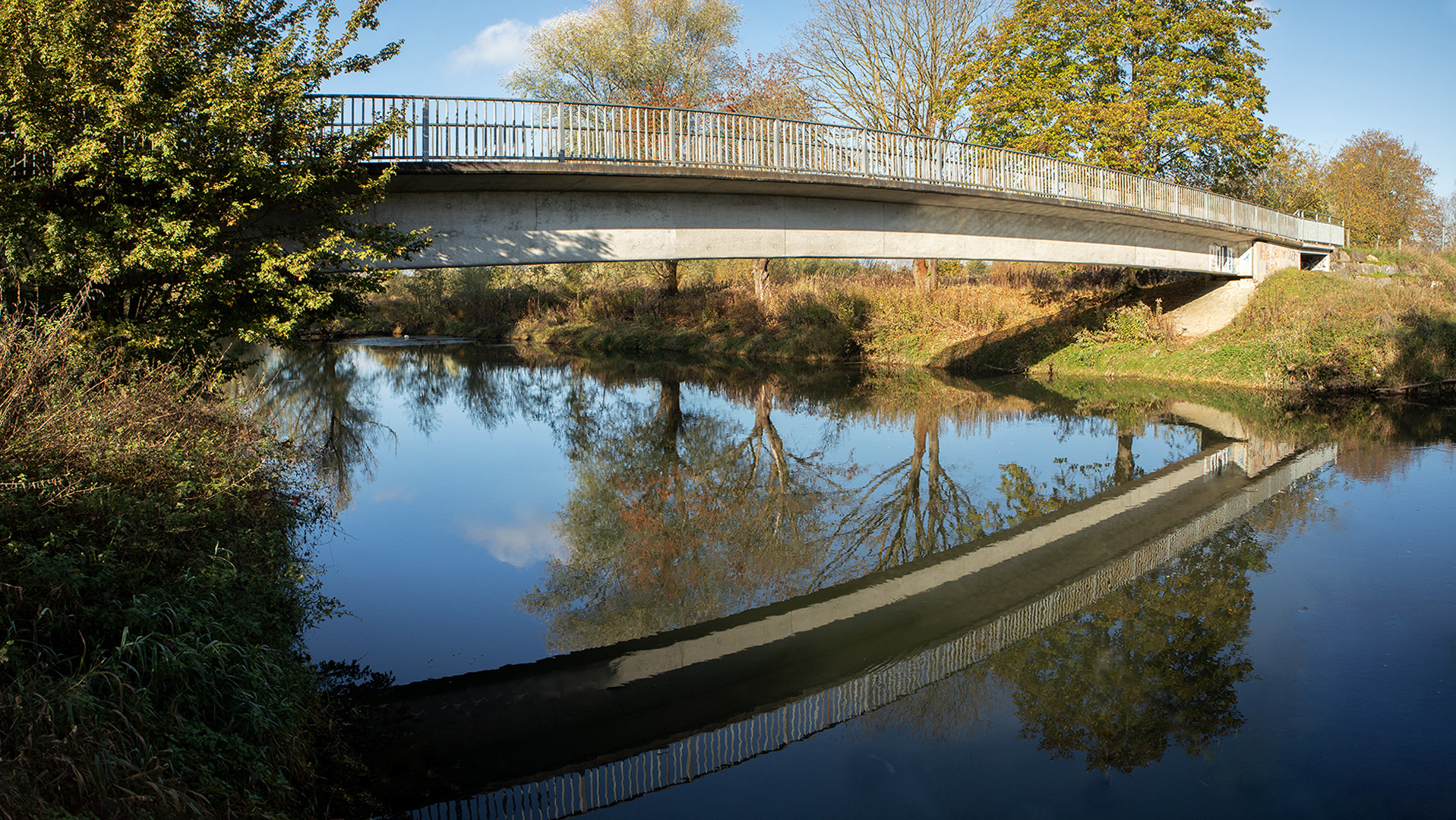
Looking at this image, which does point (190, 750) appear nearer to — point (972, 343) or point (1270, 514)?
point (1270, 514)

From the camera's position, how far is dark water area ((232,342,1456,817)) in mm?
5461

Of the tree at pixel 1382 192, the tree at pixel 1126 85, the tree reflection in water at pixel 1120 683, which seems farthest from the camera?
the tree at pixel 1382 192

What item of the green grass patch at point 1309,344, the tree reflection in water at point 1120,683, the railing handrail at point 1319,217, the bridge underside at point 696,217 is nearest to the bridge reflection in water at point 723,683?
the tree reflection in water at point 1120,683

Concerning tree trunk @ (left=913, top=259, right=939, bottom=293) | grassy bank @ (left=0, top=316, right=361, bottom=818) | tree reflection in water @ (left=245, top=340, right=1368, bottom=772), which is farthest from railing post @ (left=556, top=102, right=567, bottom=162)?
tree trunk @ (left=913, top=259, right=939, bottom=293)

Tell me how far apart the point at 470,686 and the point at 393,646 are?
117cm

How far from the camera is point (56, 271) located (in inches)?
348

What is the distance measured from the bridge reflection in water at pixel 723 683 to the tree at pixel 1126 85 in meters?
23.9

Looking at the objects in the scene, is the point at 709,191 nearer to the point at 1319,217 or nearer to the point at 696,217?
the point at 696,217

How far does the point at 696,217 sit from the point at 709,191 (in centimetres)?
42

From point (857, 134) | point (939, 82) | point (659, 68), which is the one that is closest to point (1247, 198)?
point (939, 82)

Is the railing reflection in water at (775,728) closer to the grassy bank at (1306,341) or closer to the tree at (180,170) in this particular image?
the tree at (180,170)

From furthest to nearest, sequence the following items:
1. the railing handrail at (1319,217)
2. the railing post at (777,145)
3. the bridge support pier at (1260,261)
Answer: the railing handrail at (1319,217) < the bridge support pier at (1260,261) < the railing post at (777,145)

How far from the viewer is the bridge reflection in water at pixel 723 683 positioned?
5539mm

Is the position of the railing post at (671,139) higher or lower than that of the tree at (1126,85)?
lower
